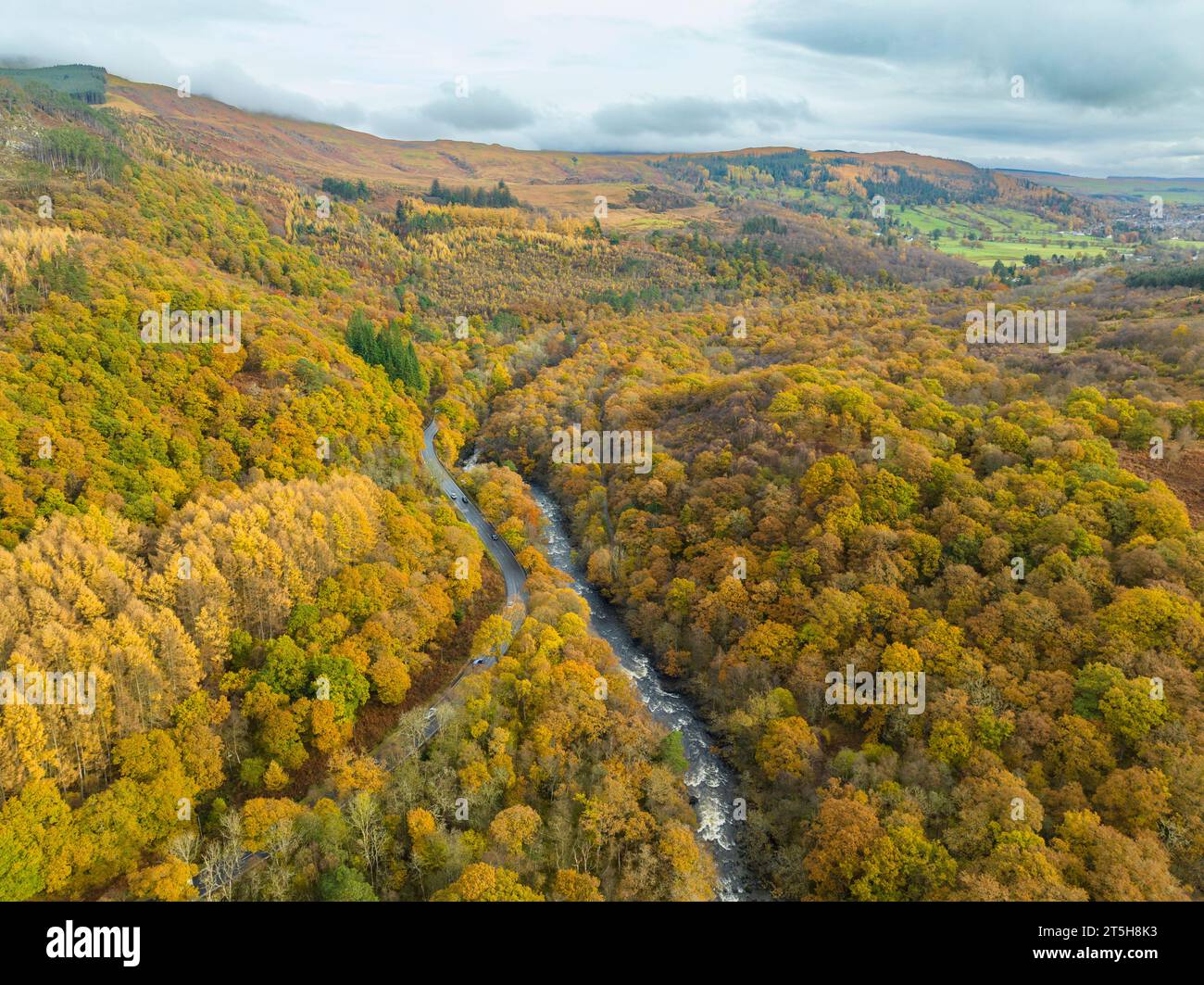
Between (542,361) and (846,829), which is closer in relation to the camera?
(846,829)

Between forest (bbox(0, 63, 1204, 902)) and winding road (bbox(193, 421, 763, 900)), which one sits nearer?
forest (bbox(0, 63, 1204, 902))

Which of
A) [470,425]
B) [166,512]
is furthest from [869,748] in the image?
[470,425]

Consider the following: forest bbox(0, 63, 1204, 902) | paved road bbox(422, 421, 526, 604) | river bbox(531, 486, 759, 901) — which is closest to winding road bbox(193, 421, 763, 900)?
river bbox(531, 486, 759, 901)

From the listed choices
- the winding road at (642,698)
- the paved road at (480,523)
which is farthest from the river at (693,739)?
the paved road at (480,523)

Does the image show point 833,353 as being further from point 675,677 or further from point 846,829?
point 846,829

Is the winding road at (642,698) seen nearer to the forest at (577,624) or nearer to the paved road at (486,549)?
the paved road at (486,549)

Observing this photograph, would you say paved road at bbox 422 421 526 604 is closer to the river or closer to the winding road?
the winding road

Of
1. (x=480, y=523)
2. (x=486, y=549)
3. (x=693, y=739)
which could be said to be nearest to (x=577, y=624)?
(x=693, y=739)

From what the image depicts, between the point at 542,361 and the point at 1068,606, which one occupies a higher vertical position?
the point at 542,361

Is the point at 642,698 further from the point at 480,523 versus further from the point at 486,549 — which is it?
the point at 480,523
